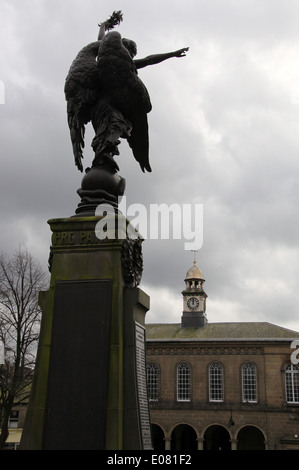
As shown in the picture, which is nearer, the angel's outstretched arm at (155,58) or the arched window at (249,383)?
the angel's outstretched arm at (155,58)

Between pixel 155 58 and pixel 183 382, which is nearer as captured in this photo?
pixel 155 58

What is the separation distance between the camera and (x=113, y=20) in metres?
7.32

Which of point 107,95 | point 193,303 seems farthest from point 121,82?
point 193,303

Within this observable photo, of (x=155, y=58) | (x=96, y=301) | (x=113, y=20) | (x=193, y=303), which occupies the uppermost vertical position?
(x=193, y=303)

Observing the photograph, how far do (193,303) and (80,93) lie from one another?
162ft

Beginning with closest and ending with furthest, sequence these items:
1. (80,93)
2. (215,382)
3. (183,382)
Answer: (80,93) < (215,382) < (183,382)

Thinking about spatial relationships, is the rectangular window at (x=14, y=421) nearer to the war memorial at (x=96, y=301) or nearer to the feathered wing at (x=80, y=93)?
the feathered wing at (x=80, y=93)

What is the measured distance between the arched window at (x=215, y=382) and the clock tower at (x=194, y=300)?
6823 mm

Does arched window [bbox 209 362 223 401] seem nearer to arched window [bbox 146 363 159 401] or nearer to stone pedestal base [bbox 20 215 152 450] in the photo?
arched window [bbox 146 363 159 401]

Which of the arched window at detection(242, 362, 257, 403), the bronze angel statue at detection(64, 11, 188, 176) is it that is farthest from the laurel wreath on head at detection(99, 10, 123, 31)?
the arched window at detection(242, 362, 257, 403)

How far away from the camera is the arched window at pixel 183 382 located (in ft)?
151

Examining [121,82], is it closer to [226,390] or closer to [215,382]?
[226,390]

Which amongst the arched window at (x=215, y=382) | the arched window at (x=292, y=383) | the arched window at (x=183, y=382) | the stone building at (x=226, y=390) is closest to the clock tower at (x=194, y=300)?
the stone building at (x=226, y=390)

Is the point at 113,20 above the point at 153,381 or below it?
above
